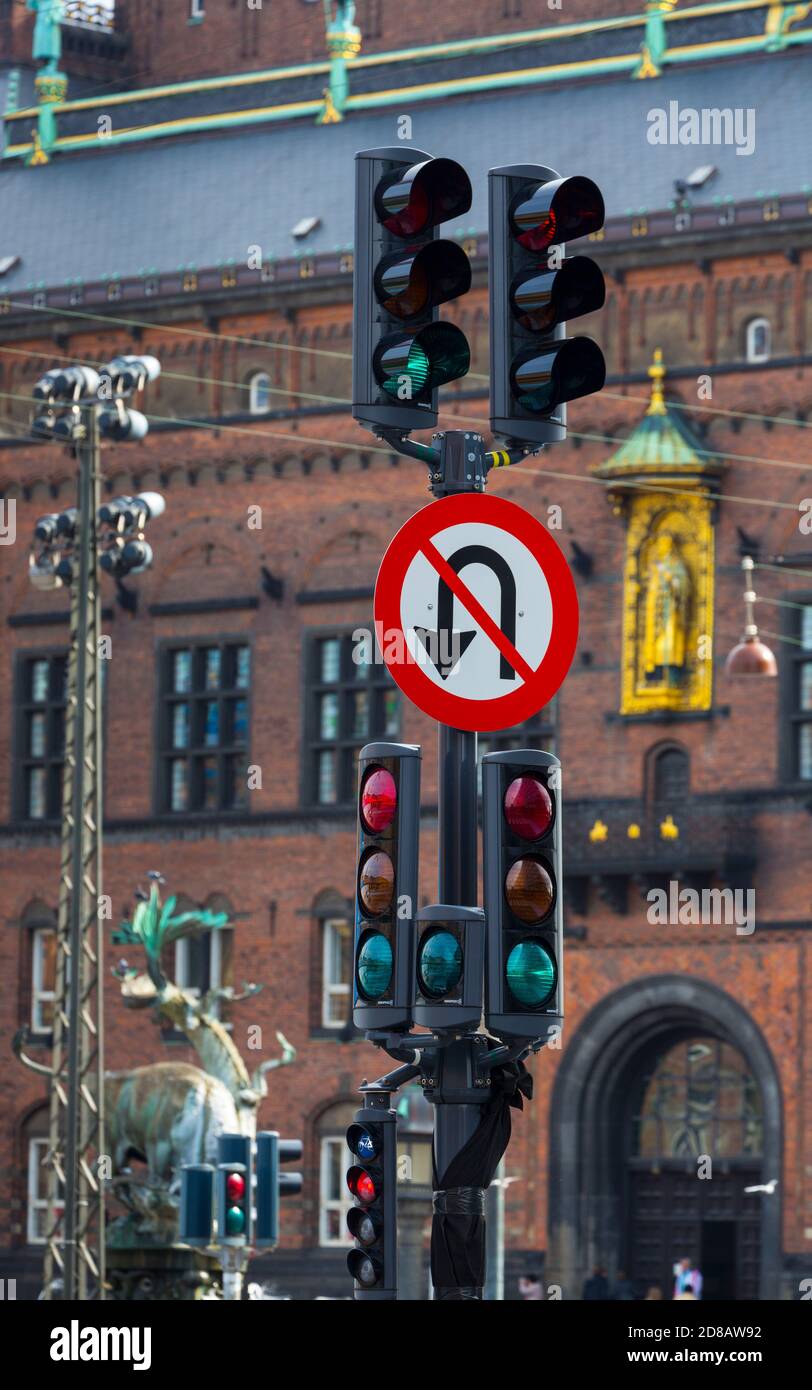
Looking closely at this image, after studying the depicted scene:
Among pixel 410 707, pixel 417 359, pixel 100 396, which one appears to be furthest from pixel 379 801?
pixel 410 707

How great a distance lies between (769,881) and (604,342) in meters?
7.65

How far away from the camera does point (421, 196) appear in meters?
9.20

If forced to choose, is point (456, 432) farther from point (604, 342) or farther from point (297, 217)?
point (297, 217)

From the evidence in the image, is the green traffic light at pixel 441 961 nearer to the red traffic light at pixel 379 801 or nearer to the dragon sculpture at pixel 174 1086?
the red traffic light at pixel 379 801

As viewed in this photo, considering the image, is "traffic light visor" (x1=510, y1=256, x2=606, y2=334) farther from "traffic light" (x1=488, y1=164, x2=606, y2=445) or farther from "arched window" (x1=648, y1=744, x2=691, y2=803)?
"arched window" (x1=648, y1=744, x2=691, y2=803)

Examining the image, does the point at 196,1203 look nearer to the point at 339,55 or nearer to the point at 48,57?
the point at 339,55

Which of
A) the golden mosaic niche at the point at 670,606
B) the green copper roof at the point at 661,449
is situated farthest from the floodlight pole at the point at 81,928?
the golden mosaic niche at the point at 670,606

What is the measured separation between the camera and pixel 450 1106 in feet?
30.0

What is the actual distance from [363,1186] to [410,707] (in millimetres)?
36645

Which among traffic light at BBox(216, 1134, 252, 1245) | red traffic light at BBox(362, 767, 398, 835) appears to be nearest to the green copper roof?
traffic light at BBox(216, 1134, 252, 1245)

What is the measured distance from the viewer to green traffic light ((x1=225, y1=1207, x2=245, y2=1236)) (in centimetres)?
2377
